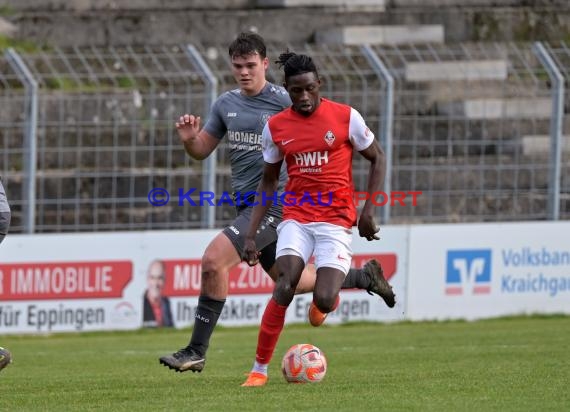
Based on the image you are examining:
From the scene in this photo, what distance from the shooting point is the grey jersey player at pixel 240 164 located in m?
9.96

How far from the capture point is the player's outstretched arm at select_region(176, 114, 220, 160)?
999 centimetres

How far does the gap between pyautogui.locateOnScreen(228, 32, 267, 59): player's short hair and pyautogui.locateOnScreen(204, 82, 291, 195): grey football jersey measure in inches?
13.9

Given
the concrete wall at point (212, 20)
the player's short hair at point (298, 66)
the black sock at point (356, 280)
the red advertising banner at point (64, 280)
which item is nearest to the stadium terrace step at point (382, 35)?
the concrete wall at point (212, 20)

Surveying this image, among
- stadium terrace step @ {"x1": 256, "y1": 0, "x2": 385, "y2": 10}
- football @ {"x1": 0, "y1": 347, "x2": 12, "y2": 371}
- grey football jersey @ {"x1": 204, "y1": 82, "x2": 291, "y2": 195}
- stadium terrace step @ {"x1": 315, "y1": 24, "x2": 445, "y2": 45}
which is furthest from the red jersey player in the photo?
stadium terrace step @ {"x1": 256, "y1": 0, "x2": 385, "y2": 10}

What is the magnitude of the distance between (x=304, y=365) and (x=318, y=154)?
4.58ft

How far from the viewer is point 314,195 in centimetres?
950

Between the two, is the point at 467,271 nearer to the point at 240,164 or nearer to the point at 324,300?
the point at 240,164

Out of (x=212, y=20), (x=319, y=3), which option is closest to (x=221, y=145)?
(x=212, y=20)

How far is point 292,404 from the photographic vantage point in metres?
8.31

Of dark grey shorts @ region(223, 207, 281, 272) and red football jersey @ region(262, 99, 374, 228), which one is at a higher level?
red football jersey @ region(262, 99, 374, 228)

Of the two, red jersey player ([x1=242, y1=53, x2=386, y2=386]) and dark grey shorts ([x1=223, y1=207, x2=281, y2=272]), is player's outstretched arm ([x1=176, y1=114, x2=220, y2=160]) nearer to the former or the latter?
dark grey shorts ([x1=223, y1=207, x2=281, y2=272])

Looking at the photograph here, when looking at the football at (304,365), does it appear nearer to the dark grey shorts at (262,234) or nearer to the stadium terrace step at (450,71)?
the dark grey shorts at (262,234)

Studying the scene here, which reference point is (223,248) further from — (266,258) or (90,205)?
(90,205)

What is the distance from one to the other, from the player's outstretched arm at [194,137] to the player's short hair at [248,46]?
550mm
